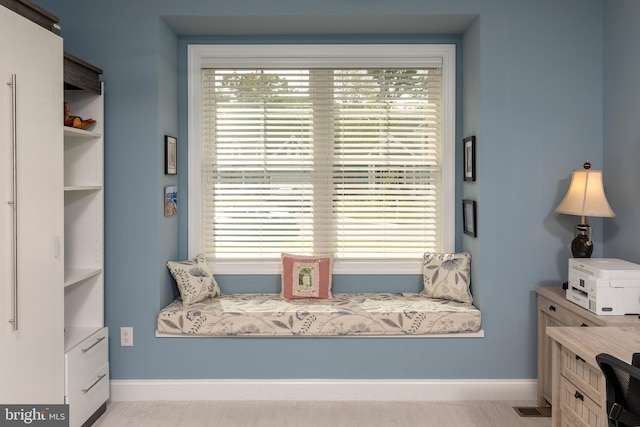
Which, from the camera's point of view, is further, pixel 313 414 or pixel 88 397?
pixel 313 414

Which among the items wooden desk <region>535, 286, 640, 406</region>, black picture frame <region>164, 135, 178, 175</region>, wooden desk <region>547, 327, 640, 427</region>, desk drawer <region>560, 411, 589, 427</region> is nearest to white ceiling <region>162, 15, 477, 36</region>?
black picture frame <region>164, 135, 178, 175</region>

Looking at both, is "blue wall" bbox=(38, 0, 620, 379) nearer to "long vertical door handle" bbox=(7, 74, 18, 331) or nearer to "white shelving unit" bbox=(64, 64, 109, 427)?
"white shelving unit" bbox=(64, 64, 109, 427)

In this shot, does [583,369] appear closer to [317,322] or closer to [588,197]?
[588,197]

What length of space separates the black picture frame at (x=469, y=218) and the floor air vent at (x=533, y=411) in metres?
1.09

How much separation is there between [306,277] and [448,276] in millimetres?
952

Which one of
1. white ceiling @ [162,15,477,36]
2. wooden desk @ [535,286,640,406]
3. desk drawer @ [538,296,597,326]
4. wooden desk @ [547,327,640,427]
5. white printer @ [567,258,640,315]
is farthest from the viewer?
white ceiling @ [162,15,477,36]

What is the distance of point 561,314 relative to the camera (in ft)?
11.0

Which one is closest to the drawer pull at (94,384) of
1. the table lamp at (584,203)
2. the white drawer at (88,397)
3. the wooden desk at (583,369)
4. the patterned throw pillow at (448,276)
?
the white drawer at (88,397)

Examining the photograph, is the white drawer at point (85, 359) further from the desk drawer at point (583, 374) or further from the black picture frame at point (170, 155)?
the desk drawer at point (583, 374)

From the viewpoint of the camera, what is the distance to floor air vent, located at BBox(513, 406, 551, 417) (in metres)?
3.51

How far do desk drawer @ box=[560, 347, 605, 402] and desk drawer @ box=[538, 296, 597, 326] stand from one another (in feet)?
1.37

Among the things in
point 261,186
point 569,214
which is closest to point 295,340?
point 261,186

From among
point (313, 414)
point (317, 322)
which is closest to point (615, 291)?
point (317, 322)

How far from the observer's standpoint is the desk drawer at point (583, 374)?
2320mm
